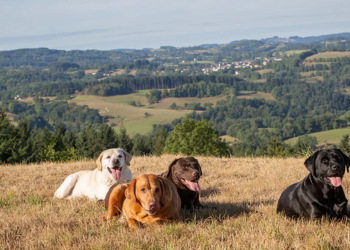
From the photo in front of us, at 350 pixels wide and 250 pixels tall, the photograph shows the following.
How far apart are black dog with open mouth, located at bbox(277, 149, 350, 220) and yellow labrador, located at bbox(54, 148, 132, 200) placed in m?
3.75

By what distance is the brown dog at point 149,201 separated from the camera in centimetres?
545

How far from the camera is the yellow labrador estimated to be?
8.27 m

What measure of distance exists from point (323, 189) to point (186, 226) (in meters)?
2.14

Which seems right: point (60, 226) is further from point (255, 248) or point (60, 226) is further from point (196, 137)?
point (196, 137)

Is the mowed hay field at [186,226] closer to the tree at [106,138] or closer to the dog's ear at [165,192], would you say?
the dog's ear at [165,192]

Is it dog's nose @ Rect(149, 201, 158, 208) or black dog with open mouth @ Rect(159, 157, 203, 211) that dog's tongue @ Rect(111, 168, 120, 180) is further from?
dog's nose @ Rect(149, 201, 158, 208)

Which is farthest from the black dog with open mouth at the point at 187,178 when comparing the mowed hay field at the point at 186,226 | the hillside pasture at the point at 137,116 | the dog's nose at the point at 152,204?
the hillside pasture at the point at 137,116

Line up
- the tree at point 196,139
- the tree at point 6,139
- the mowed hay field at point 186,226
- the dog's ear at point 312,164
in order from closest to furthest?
the mowed hay field at point 186,226
the dog's ear at point 312,164
the tree at point 6,139
the tree at point 196,139

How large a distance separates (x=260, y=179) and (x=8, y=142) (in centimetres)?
3646

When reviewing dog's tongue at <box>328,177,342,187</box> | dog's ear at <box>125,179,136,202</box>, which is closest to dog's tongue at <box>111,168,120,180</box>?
dog's ear at <box>125,179,136,202</box>

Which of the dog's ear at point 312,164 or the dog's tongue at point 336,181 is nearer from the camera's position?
the dog's tongue at point 336,181

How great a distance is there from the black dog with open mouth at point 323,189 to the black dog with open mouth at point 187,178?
170 centimetres

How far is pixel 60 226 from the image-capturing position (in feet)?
19.5

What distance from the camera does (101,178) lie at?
28.1 feet
